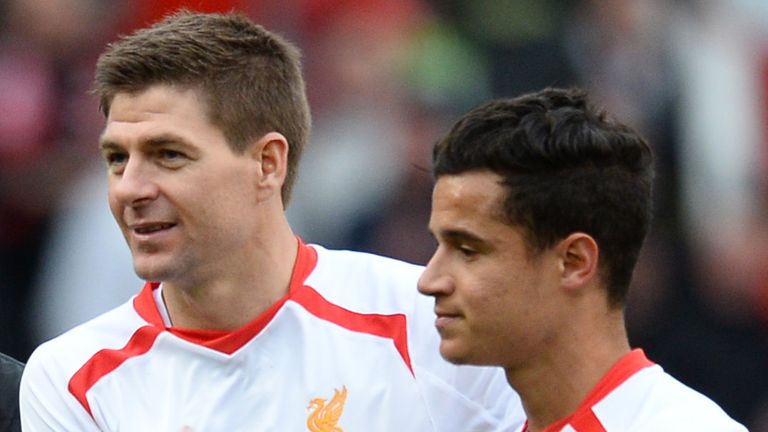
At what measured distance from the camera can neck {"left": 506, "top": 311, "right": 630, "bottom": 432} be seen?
3.33 meters

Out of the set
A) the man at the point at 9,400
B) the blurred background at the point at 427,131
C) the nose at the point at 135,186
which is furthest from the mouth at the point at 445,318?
the blurred background at the point at 427,131

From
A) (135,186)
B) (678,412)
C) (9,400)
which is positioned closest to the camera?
(678,412)

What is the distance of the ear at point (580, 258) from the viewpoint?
3326 millimetres

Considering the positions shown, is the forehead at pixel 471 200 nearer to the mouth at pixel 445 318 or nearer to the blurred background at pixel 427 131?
the mouth at pixel 445 318

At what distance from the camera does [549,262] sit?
3.34 m

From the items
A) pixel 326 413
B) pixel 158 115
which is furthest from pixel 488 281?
pixel 158 115

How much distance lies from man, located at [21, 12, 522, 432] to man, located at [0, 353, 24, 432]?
0.20 m

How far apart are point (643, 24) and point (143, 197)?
4.26 m

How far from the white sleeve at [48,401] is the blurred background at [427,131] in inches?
89.2

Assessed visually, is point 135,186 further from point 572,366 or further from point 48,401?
point 572,366

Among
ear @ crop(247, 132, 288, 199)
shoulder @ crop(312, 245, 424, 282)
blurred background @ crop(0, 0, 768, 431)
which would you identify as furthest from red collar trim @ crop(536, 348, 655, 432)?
blurred background @ crop(0, 0, 768, 431)

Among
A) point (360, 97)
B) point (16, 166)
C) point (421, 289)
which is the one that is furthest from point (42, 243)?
point (421, 289)

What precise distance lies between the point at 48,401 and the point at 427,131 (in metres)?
3.52

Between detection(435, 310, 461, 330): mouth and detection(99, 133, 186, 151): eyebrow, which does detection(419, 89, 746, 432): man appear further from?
detection(99, 133, 186, 151): eyebrow
